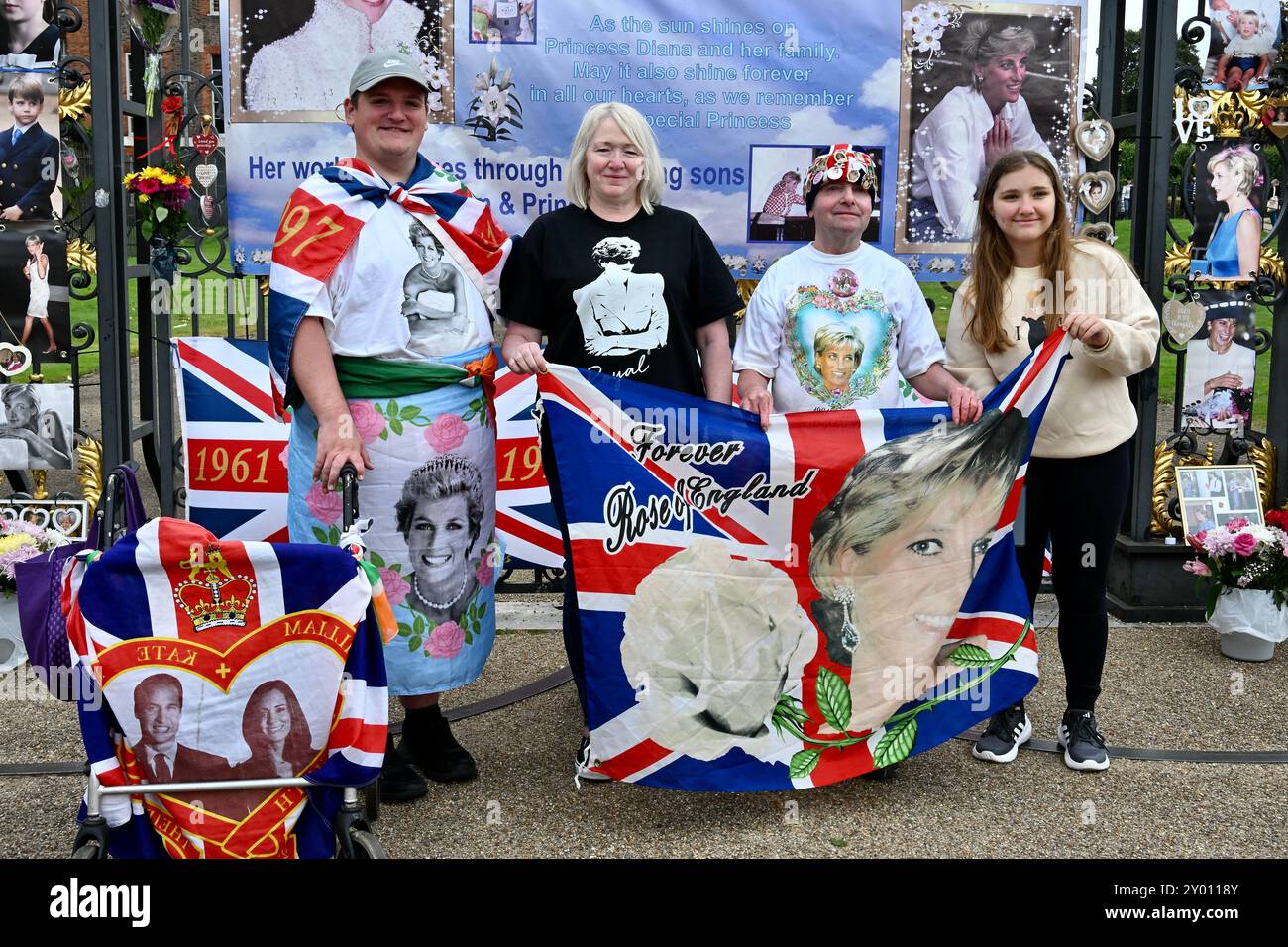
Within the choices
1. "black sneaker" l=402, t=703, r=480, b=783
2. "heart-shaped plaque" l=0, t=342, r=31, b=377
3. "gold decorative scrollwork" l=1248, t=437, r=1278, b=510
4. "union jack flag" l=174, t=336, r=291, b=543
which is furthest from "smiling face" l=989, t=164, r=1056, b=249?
"heart-shaped plaque" l=0, t=342, r=31, b=377

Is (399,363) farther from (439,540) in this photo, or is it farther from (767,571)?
(767,571)

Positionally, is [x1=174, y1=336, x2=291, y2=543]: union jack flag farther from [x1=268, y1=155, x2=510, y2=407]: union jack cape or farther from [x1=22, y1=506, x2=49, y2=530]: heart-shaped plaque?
[x1=268, y1=155, x2=510, y2=407]: union jack cape

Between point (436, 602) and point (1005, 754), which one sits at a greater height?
point (436, 602)

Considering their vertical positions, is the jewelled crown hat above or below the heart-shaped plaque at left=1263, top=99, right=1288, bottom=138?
below

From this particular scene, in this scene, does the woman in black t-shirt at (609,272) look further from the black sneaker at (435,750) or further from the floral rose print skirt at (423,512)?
the black sneaker at (435,750)

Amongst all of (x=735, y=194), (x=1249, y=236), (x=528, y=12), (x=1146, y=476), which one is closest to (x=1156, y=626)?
(x=1146, y=476)

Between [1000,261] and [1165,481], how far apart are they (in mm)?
2290

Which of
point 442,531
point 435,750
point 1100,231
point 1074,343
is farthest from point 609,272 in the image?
point 1100,231

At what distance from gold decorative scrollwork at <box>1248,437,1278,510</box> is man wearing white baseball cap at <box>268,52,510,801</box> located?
3704 millimetres

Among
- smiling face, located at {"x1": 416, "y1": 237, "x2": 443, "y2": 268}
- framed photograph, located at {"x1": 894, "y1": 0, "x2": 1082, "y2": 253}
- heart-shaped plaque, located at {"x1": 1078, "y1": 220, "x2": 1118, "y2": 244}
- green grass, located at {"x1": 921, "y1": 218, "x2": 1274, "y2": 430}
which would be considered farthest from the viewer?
green grass, located at {"x1": 921, "y1": 218, "x2": 1274, "y2": 430}

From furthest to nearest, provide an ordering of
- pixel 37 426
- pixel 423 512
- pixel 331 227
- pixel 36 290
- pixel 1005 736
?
pixel 37 426 < pixel 36 290 < pixel 1005 736 < pixel 423 512 < pixel 331 227

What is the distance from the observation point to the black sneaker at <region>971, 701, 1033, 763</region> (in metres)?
4.21

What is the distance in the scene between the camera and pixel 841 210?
388 centimetres

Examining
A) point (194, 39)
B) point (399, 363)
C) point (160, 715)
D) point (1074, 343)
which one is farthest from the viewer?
point (194, 39)
